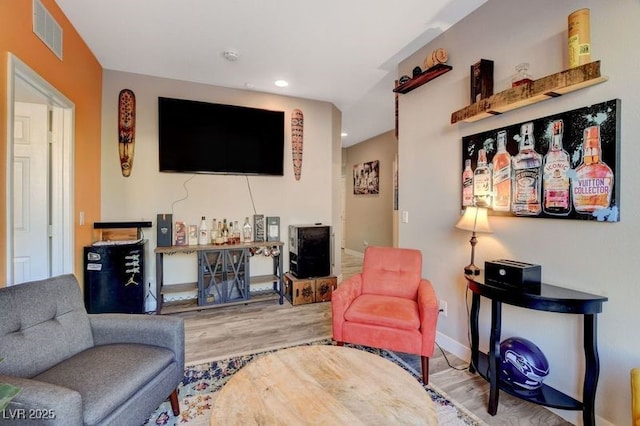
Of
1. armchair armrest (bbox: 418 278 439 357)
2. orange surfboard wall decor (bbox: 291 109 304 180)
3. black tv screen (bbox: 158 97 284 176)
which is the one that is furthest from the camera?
orange surfboard wall decor (bbox: 291 109 304 180)

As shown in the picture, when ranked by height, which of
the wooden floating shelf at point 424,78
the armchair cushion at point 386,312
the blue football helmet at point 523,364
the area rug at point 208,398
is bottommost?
the area rug at point 208,398

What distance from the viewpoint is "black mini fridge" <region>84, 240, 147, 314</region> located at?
2850 millimetres

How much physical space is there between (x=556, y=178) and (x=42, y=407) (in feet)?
8.71

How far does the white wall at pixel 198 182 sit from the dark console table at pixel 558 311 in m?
2.80

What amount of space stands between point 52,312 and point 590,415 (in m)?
2.85

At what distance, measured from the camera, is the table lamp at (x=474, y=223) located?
2.15m

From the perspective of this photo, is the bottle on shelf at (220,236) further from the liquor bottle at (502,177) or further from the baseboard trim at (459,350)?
the liquor bottle at (502,177)

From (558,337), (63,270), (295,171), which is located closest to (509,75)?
(558,337)

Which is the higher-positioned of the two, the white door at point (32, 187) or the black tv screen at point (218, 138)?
the black tv screen at point (218, 138)

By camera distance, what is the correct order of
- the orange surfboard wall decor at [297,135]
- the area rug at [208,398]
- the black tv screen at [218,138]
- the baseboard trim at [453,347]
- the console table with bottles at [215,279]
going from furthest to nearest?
the orange surfboard wall decor at [297,135]
the black tv screen at [218,138]
the console table with bottles at [215,279]
the baseboard trim at [453,347]
the area rug at [208,398]

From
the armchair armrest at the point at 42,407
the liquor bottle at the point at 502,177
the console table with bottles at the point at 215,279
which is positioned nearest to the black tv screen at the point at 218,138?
the console table with bottles at the point at 215,279

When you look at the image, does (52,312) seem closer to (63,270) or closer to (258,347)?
(63,270)

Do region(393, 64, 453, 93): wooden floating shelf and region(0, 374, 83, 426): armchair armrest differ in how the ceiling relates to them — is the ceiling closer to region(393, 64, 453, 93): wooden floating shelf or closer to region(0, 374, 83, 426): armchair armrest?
region(393, 64, 453, 93): wooden floating shelf

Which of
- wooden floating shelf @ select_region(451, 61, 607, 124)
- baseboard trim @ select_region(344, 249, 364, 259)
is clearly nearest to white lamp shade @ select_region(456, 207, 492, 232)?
wooden floating shelf @ select_region(451, 61, 607, 124)
